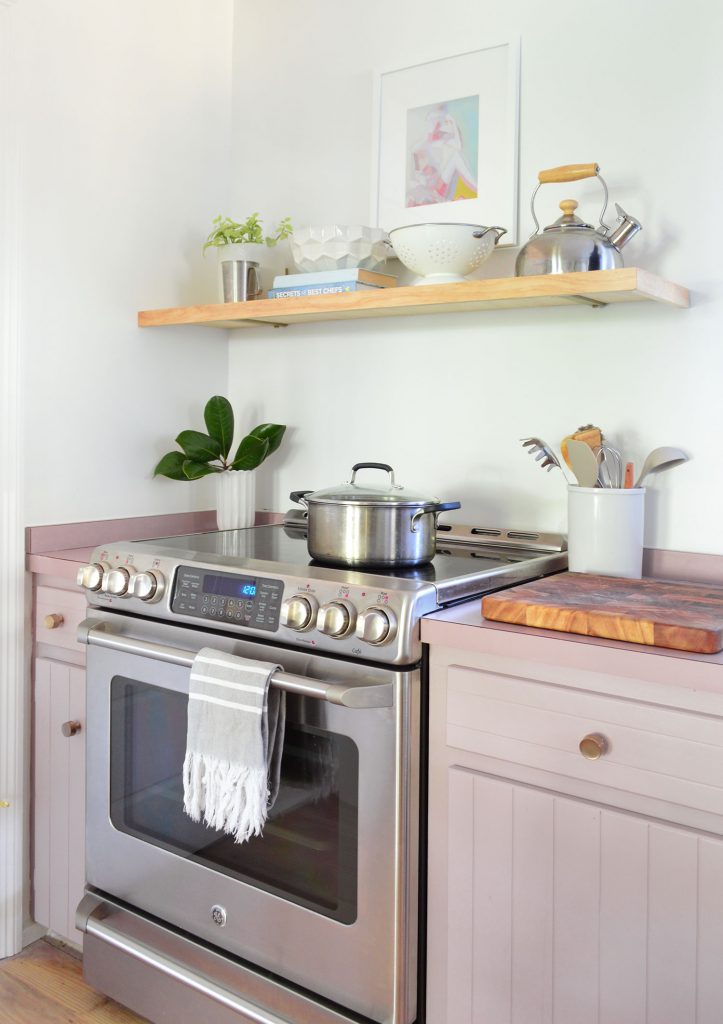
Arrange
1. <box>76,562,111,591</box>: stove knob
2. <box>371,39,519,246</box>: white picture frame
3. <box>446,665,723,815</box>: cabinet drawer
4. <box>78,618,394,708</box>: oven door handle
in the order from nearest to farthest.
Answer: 1. <box>446,665,723,815</box>: cabinet drawer
2. <box>78,618,394,708</box>: oven door handle
3. <box>76,562,111,591</box>: stove knob
4. <box>371,39,519,246</box>: white picture frame

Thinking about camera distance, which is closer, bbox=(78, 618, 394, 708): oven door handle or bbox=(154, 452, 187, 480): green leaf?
bbox=(78, 618, 394, 708): oven door handle

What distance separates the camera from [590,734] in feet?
4.15

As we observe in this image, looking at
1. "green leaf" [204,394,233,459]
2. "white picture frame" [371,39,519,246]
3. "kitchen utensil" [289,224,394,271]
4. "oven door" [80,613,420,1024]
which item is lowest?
"oven door" [80,613,420,1024]

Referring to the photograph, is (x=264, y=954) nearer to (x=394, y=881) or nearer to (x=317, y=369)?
(x=394, y=881)

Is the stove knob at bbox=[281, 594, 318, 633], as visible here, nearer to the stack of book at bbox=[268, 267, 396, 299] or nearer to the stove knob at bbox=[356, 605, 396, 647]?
the stove knob at bbox=[356, 605, 396, 647]

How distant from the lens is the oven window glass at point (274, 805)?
1.47 m

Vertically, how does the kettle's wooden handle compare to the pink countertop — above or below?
above

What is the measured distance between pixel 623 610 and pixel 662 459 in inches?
19.9

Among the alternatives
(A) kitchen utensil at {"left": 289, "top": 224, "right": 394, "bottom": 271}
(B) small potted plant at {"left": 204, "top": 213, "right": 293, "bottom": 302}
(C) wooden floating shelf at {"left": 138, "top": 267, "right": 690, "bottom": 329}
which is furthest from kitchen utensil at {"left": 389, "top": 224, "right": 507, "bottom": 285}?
(B) small potted plant at {"left": 204, "top": 213, "right": 293, "bottom": 302}

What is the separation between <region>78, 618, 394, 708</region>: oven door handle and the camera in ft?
4.51

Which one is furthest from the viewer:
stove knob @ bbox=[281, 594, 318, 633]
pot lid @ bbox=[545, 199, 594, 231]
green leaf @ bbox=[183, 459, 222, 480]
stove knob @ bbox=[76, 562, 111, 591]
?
green leaf @ bbox=[183, 459, 222, 480]

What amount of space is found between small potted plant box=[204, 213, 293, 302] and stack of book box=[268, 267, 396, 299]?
12 centimetres

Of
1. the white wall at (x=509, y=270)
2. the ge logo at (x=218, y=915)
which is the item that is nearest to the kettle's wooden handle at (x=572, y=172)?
the white wall at (x=509, y=270)

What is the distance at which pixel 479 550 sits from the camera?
1942 mm
